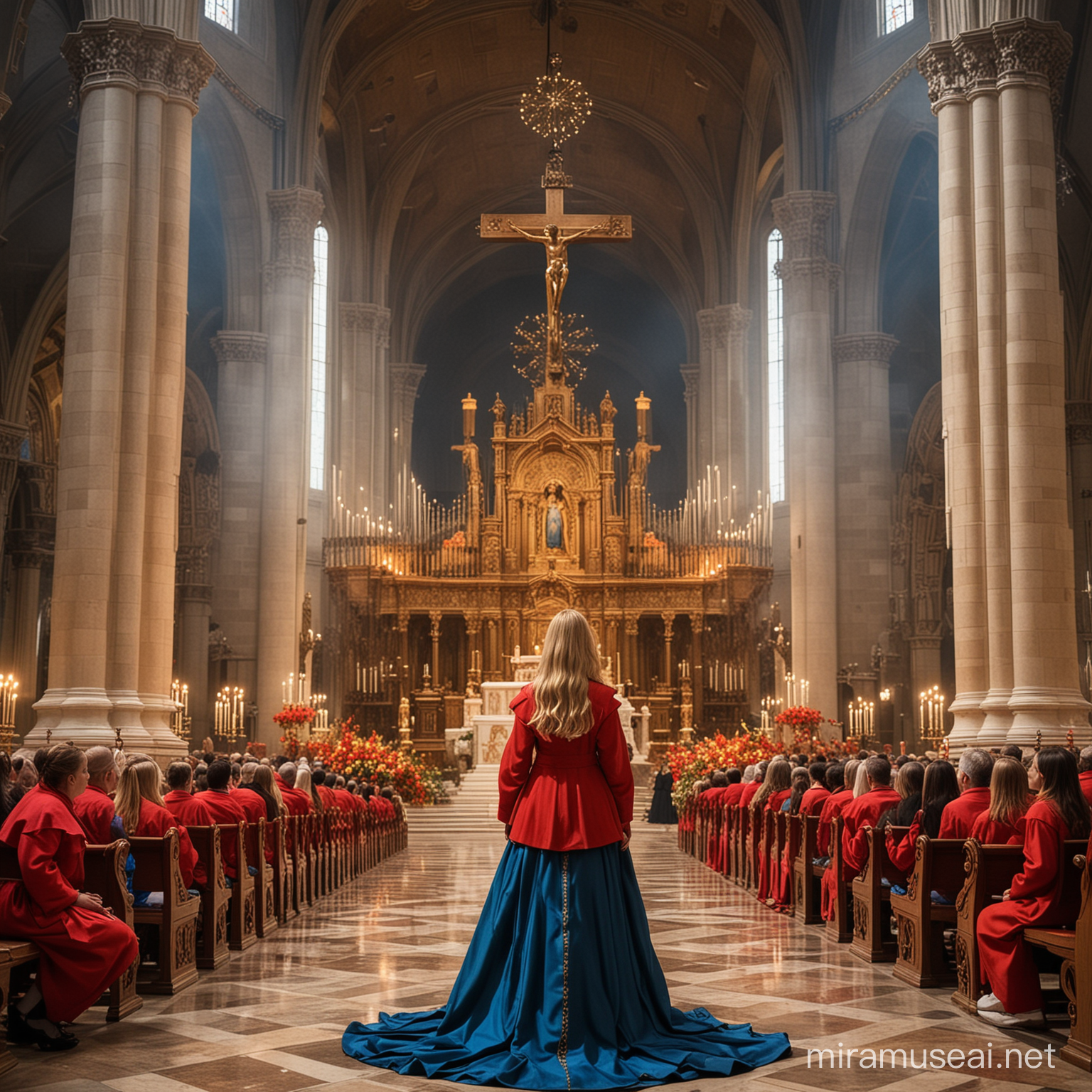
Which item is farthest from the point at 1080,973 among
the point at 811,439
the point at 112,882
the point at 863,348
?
the point at 863,348

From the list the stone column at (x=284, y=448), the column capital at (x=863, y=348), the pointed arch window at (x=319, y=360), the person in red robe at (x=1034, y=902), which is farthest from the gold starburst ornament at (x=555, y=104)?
the person in red robe at (x=1034, y=902)

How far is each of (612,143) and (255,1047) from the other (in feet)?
115

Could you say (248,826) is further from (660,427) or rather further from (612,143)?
(660,427)

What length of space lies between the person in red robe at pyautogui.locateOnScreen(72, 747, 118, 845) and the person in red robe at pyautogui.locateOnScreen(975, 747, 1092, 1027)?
4.58 meters

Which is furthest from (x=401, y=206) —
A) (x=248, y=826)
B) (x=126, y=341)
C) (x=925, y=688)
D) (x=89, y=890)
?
(x=89, y=890)

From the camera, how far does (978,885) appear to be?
6637 mm

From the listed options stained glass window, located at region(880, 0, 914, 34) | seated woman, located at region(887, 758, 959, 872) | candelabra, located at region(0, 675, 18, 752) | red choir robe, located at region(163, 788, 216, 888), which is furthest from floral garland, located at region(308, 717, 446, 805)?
stained glass window, located at region(880, 0, 914, 34)

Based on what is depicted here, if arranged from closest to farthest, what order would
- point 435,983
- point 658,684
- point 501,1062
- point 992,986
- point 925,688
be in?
point 501,1062
point 992,986
point 435,983
point 925,688
point 658,684

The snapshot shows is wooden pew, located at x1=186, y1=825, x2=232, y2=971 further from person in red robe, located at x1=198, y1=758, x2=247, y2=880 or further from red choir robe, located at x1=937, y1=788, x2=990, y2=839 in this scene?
red choir robe, located at x1=937, y1=788, x2=990, y2=839

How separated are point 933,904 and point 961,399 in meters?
9.18

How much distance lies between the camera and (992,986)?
642cm

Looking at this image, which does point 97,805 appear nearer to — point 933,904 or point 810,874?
point 933,904

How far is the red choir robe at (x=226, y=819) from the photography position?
8984mm

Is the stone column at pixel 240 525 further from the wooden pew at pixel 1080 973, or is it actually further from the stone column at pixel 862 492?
the wooden pew at pixel 1080 973
